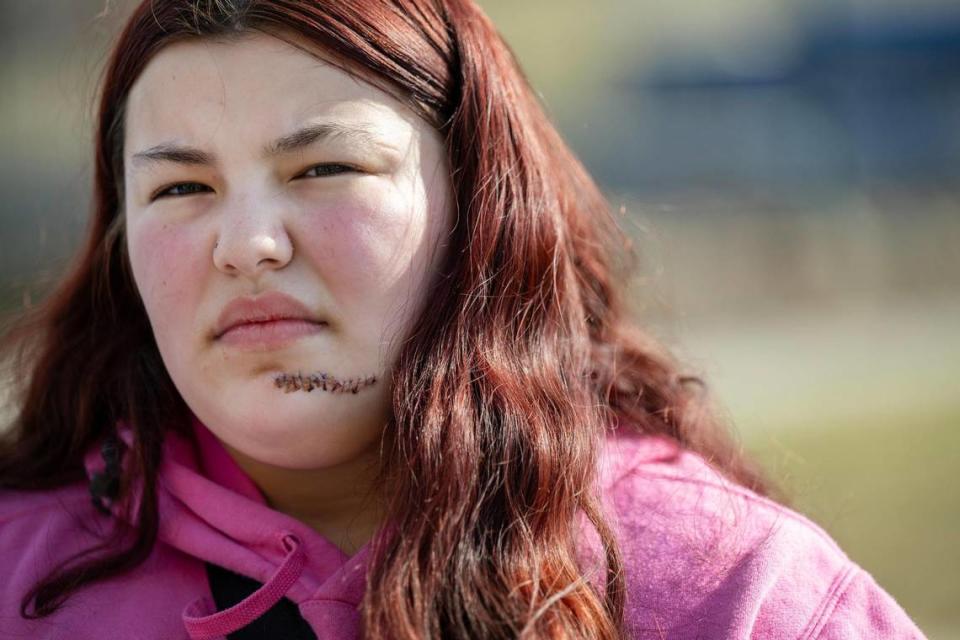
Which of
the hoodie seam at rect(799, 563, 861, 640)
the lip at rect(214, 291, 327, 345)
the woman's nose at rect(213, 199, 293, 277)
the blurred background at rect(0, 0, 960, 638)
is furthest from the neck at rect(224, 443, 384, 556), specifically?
the blurred background at rect(0, 0, 960, 638)

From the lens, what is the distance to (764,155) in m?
7.88

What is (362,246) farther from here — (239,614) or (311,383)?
(239,614)

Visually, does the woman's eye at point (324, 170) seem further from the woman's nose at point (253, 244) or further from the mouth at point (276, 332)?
the mouth at point (276, 332)

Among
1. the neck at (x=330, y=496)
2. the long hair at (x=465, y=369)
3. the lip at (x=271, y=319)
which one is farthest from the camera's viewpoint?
the neck at (x=330, y=496)

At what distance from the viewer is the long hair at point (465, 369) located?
5.53 feet

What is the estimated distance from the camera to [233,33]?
1.86m

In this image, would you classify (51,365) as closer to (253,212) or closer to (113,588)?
(113,588)

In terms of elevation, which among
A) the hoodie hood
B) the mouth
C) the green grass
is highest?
the mouth

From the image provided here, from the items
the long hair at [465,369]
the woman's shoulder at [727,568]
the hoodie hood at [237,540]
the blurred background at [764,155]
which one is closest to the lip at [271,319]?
the long hair at [465,369]

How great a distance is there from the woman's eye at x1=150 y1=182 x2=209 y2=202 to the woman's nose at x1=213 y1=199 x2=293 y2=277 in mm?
113

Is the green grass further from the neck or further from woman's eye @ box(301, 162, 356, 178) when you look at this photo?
woman's eye @ box(301, 162, 356, 178)

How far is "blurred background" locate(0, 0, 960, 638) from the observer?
5699 millimetres

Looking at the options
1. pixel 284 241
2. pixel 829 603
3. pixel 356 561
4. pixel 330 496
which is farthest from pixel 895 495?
pixel 284 241

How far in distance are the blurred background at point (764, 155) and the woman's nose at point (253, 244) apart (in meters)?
3.29
